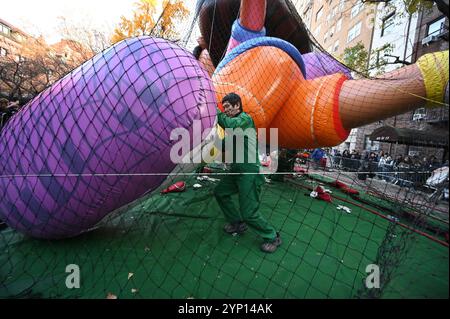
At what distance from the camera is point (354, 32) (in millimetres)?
17047

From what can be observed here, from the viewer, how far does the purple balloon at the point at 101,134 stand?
1640 millimetres

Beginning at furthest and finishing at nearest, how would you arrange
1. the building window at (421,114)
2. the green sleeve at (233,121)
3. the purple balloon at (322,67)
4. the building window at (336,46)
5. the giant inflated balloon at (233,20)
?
the building window at (336,46) < the building window at (421,114) < the giant inflated balloon at (233,20) < the purple balloon at (322,67) < the green sleeve at (233,121)

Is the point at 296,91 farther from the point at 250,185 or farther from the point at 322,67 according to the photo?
the point at 250,185

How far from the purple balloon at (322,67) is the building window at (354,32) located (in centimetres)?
1686

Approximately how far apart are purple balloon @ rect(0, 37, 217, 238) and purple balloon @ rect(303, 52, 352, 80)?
82.4 inches

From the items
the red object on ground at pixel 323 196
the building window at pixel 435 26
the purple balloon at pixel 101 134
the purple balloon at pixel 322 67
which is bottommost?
the red object on ground at pixel 323 196

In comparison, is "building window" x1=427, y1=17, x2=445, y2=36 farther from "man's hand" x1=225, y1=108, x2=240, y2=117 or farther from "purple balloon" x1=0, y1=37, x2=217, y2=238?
"purple balloon" x1=0, y1=37, x2=217, y2=238

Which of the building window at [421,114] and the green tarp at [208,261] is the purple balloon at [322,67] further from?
the building window at [421,114]

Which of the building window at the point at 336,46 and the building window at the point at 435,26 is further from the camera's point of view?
the building window at the point at 336,46

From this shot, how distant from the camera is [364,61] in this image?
11.2m

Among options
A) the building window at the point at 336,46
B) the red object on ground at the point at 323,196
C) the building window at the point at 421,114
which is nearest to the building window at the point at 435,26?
the building window at the point at 421,114

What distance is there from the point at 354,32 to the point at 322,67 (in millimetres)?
17609

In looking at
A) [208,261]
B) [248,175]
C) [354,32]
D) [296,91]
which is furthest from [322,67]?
[354,32]
